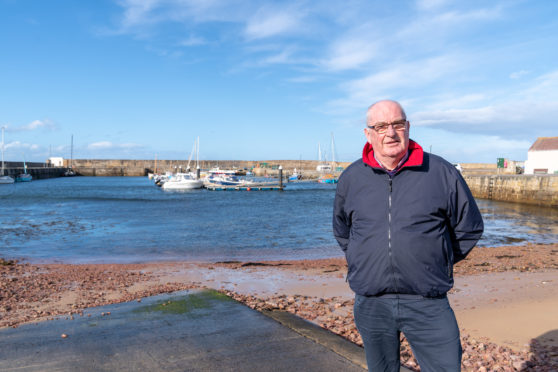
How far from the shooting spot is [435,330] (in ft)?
8.25

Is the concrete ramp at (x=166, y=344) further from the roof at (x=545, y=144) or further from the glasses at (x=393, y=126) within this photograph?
the roof at (x=545, y=144)

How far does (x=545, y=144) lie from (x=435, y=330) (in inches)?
2140

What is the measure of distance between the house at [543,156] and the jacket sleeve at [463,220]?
170 ft

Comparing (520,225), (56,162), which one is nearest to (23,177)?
(56,162)

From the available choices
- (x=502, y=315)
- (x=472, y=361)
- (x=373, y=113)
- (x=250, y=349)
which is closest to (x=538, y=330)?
Answer: (x=502, y=315)

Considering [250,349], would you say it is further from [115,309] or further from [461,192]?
[461,192]

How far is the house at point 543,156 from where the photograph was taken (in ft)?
155

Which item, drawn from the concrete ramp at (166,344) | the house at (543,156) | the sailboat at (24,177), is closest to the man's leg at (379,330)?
the concrete ramp at (166,344)

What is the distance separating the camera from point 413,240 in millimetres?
2504

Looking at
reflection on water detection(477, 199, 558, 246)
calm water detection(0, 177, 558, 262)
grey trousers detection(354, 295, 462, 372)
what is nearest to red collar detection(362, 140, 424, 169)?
grey trousers detection(354, 295, 462, 372)

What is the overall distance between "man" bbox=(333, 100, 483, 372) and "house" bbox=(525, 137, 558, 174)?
51.9 m

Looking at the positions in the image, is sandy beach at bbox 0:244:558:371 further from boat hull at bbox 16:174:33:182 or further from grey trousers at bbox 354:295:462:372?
boat hull at bbox 16:174:33:182

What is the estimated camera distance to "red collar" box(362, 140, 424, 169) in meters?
2.58

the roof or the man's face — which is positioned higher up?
the roof
